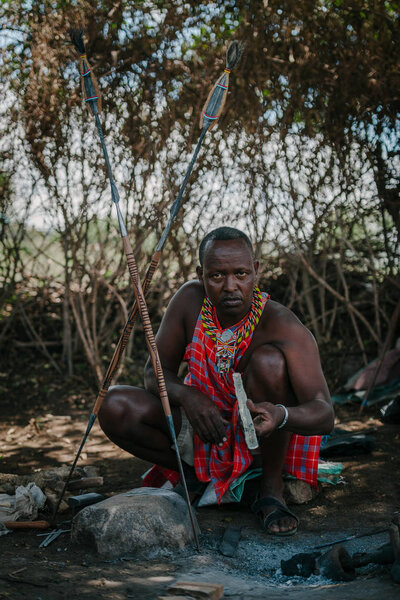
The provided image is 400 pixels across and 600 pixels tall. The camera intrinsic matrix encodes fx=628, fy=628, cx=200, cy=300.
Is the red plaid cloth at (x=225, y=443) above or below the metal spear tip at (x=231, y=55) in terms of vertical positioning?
below

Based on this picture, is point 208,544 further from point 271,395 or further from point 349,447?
point 349,447

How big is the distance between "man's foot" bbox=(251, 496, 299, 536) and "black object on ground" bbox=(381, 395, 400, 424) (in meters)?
2.00

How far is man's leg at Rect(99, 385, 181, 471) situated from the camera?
3121 millimetres

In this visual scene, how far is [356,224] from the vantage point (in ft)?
19.0

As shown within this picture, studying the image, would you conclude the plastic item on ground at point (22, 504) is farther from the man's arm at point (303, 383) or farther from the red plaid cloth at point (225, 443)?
the man's arm at point (303, 383)

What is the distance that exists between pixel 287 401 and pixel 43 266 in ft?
12.3

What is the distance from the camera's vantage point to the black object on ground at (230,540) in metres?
2.57

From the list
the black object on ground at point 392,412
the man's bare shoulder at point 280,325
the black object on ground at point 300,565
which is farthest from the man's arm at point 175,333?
the black object on ground at point 392,412

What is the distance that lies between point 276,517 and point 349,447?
1.25 metres

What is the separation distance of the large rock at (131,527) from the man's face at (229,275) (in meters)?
0.94

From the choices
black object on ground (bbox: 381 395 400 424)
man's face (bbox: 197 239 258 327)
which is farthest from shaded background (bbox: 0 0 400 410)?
man's face (bbox: 197 239 258 327)

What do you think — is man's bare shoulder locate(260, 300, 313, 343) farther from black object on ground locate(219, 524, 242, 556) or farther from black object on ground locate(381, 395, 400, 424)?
black object on ground locate(381, 395, 400, 424)

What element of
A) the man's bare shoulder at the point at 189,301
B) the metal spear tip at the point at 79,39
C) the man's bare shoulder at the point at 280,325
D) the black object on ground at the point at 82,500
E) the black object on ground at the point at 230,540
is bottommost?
the black object on ground at the point at 230,540

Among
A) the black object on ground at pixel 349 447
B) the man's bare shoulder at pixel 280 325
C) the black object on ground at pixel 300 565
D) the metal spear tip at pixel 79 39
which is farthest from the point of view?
the black object on ground at pixel 349 447
